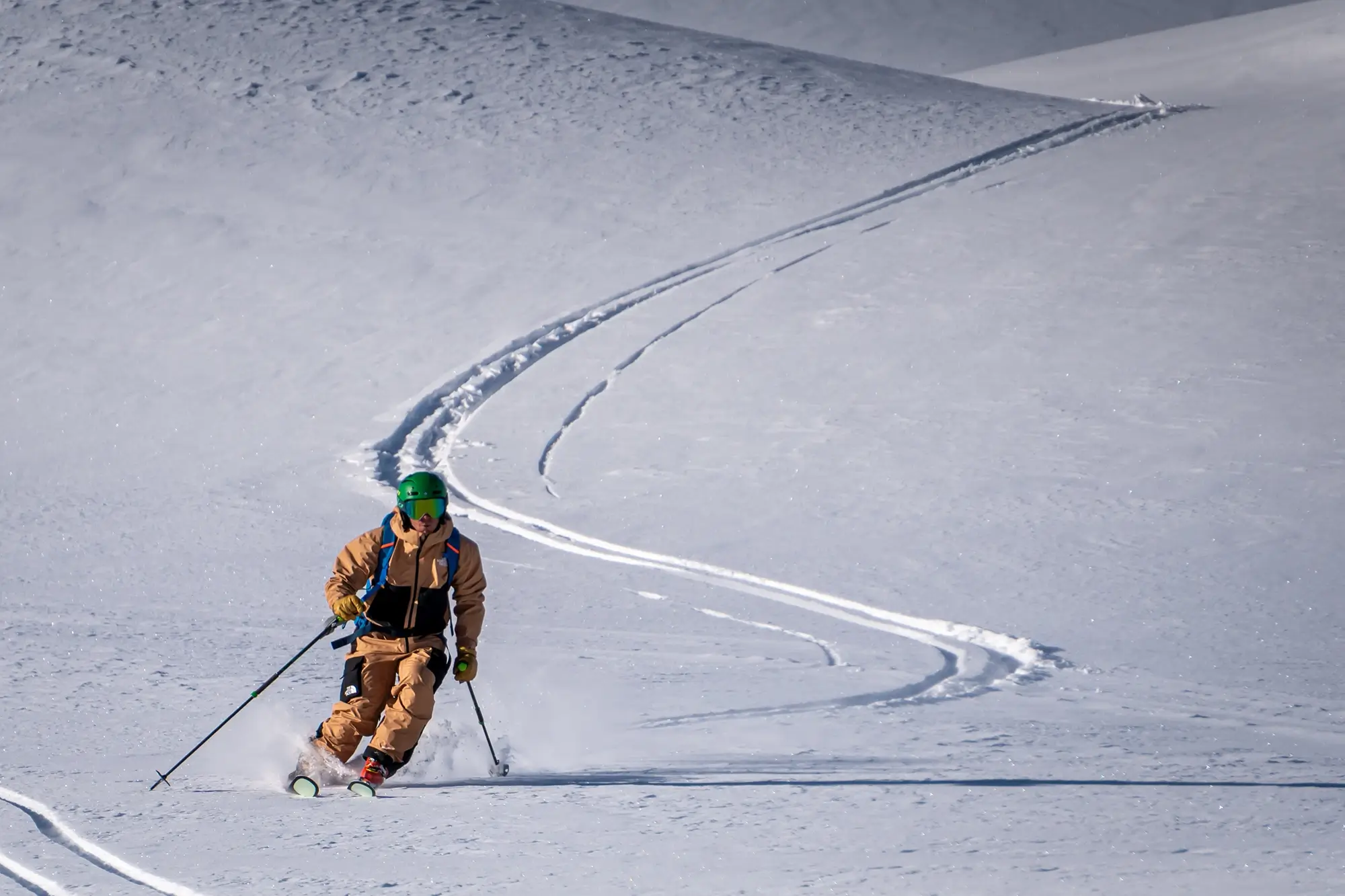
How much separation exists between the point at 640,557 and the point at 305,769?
388cm

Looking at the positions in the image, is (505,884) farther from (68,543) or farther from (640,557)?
(68,543)

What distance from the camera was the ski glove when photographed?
5.05 meters

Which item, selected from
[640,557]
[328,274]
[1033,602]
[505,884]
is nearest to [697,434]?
[640,557]

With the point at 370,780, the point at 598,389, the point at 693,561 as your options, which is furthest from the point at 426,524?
the point at 598,389

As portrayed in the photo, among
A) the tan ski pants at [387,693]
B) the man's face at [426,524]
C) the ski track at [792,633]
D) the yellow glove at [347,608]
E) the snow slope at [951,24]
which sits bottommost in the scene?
the ski track at [792,633]

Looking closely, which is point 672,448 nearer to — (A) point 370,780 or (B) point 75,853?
(A) point 370,780

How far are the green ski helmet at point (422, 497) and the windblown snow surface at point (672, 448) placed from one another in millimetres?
880

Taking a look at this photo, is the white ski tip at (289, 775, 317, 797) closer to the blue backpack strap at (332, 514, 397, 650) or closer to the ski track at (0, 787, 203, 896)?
the blue backpack strap at (332, 514, 397, 650)

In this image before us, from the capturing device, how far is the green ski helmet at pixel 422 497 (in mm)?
4945

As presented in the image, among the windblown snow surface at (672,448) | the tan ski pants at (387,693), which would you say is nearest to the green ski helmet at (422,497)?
the tan ski pants at (387,693)

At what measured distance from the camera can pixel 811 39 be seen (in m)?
40.3

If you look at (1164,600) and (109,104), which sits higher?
(109,104)

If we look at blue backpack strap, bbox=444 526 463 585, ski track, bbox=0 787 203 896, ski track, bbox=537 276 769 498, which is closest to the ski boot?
blue backpack strap, bbox=444 526 463 585

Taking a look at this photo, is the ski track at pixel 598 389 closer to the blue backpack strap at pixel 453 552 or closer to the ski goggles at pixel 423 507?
the blue backpack strap at pixel 453 552
